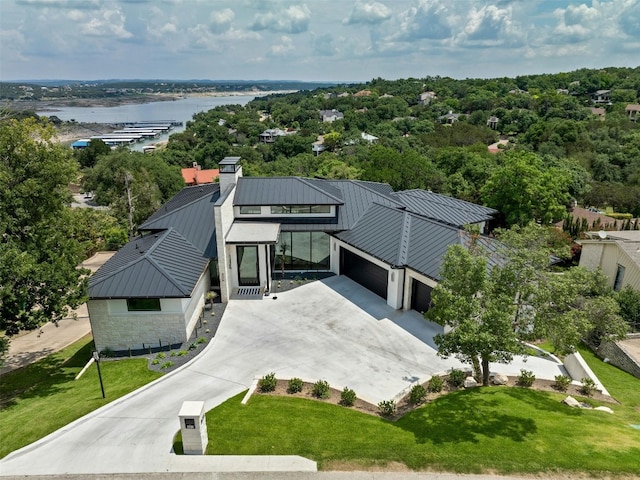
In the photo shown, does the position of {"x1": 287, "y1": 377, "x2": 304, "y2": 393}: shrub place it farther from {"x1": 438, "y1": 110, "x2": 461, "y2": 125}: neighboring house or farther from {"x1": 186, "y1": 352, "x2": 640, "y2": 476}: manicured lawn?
{"x1": 438, "y1": 110, "x2": 461, "y2": 125}: neighboring house

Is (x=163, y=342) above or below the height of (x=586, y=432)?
below

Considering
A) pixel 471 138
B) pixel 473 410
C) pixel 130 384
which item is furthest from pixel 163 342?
pixel 471 138

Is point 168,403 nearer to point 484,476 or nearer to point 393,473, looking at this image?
point 393,473

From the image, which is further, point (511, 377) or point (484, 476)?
point (511, 377)

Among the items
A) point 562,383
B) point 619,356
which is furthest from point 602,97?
point 562,383

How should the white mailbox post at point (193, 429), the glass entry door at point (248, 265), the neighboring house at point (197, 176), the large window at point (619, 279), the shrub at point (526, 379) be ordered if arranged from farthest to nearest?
the neighboring house at point (197, 176)
the large window at point (619, 279)
the glass entry door at point (248, 265)
the shrub at point (526, 379)
the white mailbox post at point (193, 429)

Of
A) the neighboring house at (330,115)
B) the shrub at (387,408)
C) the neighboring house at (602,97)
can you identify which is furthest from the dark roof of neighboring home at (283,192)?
the neighboring house at (602,97)

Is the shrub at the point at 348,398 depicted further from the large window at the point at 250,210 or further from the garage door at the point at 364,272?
the large window at the point at 250,210
